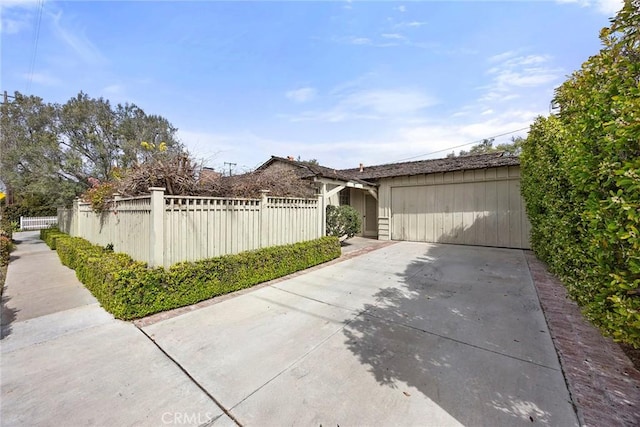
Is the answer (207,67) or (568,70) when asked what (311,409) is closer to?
(568,70)

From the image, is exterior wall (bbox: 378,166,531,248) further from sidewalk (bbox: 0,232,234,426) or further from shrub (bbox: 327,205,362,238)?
sidewalk (bbox: 0,232,234,426)

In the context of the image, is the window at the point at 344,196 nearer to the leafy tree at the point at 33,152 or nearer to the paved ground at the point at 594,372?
the paved ground at the point at 594,372

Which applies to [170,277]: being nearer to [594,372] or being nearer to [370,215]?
[594,372]

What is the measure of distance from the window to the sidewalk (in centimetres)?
1070

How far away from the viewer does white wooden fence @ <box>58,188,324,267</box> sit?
4266mm

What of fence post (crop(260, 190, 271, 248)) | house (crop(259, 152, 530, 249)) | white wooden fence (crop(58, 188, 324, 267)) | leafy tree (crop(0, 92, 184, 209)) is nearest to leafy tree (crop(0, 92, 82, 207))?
leafy tree (crop(0, 92, 184, 209))

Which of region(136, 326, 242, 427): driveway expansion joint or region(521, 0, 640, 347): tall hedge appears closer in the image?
region(521, 0, 640, 347): tall hedge

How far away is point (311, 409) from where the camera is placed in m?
2.04

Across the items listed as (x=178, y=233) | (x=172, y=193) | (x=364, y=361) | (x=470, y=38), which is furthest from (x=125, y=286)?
(x=470, y=38)

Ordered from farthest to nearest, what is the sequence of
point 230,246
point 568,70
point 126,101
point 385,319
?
point 126,101 < point 230,246 < point 568,70 < point 385,319

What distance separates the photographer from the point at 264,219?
599cm

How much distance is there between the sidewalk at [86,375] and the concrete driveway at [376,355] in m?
0.21

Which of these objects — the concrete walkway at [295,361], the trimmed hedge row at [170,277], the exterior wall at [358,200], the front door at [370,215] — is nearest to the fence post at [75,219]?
the trimmed hedge row at [170,277]

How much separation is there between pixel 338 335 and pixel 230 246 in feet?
10.1
